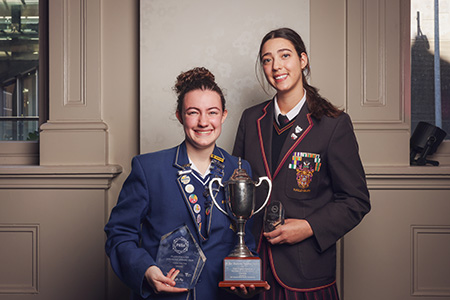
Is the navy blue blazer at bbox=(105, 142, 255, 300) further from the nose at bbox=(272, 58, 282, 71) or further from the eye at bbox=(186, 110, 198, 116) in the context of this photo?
the nose at bbox=(272, 58, 282, 71)

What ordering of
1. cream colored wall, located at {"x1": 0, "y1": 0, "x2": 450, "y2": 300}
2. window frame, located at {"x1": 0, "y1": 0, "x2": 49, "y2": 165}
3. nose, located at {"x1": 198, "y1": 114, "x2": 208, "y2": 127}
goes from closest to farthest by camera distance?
nose, located at {"x1": 198, "y1": 114, "x2": 208, "y2": 127} < cream colored wall, located at {"x1": 0, "y1": 0, "x2": 450, "y2": 300} < window frame, located at {"x1": 0, "y1": 0, "x2": 49, "y2": 165}

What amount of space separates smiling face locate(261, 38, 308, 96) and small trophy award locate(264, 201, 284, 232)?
1.65 feet

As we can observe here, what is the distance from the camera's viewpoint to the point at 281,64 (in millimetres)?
1830

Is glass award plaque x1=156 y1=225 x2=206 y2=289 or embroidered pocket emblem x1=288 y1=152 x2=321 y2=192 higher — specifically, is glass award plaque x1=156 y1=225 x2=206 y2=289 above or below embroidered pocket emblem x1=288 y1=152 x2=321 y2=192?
below

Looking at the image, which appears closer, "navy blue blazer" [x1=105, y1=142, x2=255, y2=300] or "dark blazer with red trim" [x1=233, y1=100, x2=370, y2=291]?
"navy blue blazer" [x1=105, y1=142, x2=255, y2=300]

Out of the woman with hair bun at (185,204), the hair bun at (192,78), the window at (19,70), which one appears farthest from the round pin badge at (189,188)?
the window at (19,70)

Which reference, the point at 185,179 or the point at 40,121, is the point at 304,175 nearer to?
the point at 185,179

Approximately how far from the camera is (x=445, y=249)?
249cm

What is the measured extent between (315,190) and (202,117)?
2.02 ft

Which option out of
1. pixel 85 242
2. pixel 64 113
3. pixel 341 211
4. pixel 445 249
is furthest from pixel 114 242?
pixel 445 249

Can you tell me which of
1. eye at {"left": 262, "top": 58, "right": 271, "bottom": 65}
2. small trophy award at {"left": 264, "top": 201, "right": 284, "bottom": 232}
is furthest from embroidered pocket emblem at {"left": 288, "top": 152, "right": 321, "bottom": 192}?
eye at {"left": 262, "top": 58, "right": 271, "bottom": 65}

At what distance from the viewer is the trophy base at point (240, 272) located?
1.39m

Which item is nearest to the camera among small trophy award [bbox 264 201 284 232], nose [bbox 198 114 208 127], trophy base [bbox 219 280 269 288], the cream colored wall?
trophy base [bbox 219 280 269 288]

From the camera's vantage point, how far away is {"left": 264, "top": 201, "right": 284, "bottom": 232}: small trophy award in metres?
1.66
